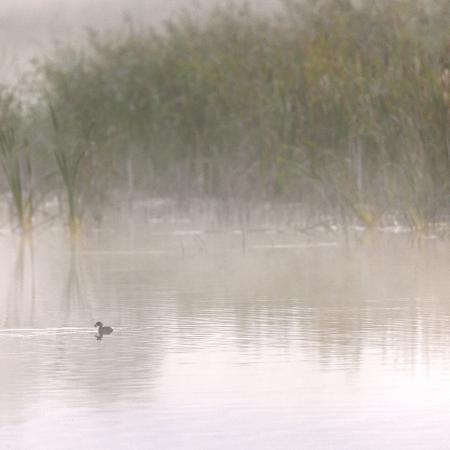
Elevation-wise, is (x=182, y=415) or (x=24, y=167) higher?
(x=24, y=167)

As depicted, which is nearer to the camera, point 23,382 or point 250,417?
point 250,417

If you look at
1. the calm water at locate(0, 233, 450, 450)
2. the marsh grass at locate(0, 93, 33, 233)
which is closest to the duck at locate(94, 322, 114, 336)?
the calm water at locate(0, 233, 450, 450)

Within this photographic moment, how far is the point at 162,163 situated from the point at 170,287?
785cm

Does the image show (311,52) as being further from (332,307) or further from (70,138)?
(332,307)

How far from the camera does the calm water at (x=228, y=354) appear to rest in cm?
498

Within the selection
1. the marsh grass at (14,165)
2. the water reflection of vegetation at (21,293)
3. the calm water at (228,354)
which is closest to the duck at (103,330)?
the calm water at (228,354)

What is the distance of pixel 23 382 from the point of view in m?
6.01

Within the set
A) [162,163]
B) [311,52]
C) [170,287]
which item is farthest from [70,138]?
[170,287]

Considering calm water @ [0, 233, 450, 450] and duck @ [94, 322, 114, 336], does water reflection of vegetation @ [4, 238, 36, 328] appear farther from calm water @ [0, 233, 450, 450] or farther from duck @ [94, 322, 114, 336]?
duck @ [94, 322, 114, 336]

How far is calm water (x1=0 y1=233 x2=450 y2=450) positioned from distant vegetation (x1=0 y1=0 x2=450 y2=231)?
1739 mm

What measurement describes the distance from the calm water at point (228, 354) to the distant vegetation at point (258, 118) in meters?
1.74

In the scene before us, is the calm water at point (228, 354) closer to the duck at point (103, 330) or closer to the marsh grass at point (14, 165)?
the duck at point (103, 330)

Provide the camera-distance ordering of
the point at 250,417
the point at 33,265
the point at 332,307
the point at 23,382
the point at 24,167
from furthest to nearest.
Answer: the point at 24,167 < the point at 33,265 < the point at 332,307 < the point at 23,382 < the point at 250,417

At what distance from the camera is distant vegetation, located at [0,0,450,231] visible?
14000 mm
